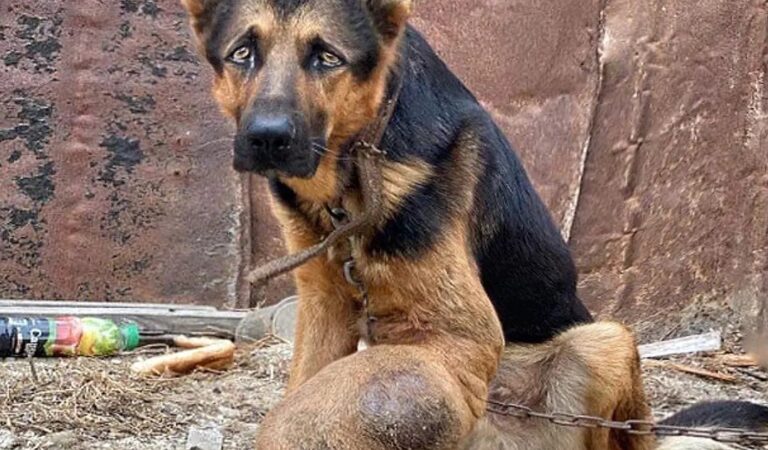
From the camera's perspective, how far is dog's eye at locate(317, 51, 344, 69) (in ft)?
14.2

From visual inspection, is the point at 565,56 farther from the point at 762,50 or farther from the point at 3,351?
the point at 3,351

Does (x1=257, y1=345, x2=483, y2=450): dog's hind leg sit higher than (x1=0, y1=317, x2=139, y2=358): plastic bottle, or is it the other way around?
(x1=257, y1=345, x2=483, y2=450): dog's hind leg

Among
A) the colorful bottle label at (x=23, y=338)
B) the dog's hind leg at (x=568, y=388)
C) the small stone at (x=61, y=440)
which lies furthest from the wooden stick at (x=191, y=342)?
the dog's hind leg at (x=568, y=388)

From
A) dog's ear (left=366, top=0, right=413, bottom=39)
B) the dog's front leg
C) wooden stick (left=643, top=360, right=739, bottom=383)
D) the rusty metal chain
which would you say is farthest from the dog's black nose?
wooden stick (left=643, top=360, right=739, bottom=383)

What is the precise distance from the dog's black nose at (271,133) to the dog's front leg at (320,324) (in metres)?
0.78

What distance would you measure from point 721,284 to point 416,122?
11.8 ft

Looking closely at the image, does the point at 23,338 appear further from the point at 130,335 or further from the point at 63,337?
the point at 130,335

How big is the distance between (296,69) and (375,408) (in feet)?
3.60

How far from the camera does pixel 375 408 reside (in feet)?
14.3

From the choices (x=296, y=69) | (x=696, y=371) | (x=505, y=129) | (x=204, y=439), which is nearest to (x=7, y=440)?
(x=204, y=439)

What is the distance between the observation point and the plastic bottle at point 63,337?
22.9 ft

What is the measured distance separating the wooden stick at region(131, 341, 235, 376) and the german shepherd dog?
1796 millimetres

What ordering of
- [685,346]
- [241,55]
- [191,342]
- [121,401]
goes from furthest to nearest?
[685,346], [191,342], [121,401], [241,55]

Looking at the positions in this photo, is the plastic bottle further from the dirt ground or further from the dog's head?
the dog's head
